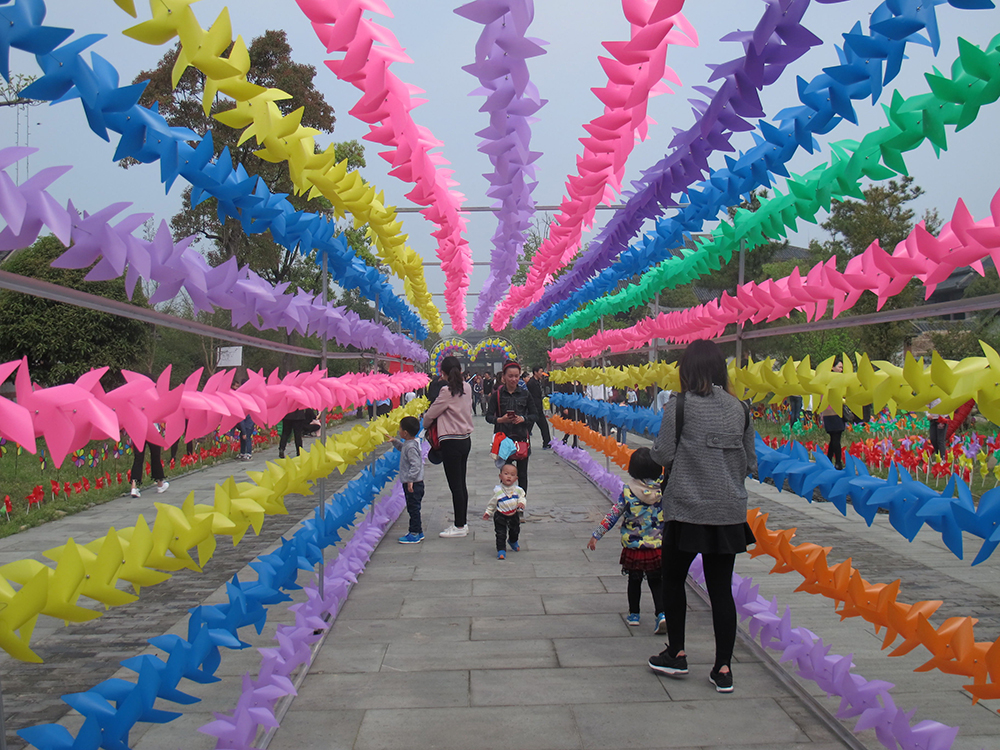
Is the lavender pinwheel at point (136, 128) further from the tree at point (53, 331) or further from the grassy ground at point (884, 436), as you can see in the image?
the tree at point (53, 331)

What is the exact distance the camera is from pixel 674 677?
3766 mm

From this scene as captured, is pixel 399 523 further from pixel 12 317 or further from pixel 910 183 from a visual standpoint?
pixel 910 183

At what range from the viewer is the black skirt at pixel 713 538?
11.5ft

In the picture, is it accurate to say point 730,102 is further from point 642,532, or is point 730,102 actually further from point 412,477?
point 412,477

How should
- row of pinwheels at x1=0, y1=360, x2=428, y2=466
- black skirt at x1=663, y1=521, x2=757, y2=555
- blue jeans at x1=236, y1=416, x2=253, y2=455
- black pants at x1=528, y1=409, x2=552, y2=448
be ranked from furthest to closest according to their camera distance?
blue jeans at x1=236, y1=416, x2=253, y2=455 < black pants at x1=528, y1=409, x2=552, y2=448 < black skirt at x1=663, y1=521, x2=757, y2=555 < row of pinwheels at x1=0, y1=360, x2=428, y2=466

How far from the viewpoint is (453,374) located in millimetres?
7125

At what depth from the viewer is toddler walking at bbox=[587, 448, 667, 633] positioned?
4570mm

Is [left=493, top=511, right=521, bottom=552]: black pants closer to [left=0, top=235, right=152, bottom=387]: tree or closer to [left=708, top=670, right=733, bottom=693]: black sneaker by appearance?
[left=708, top=670, right=733, bottom=693]: black sneaker

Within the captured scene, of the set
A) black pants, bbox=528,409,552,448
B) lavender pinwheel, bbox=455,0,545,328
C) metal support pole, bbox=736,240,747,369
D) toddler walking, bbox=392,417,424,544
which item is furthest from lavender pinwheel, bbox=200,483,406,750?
black pants, bbox=528,409,552,448

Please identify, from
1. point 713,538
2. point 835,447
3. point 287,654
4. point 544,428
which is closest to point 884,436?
point 835,447

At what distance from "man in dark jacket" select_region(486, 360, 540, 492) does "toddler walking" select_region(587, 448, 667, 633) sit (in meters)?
3.04

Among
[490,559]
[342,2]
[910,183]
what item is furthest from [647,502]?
[910,183]

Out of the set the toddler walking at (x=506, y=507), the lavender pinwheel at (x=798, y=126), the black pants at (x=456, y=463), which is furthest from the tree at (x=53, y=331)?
the lavender pinwheel at (x=798, y=126)

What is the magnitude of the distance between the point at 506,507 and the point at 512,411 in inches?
65.2
